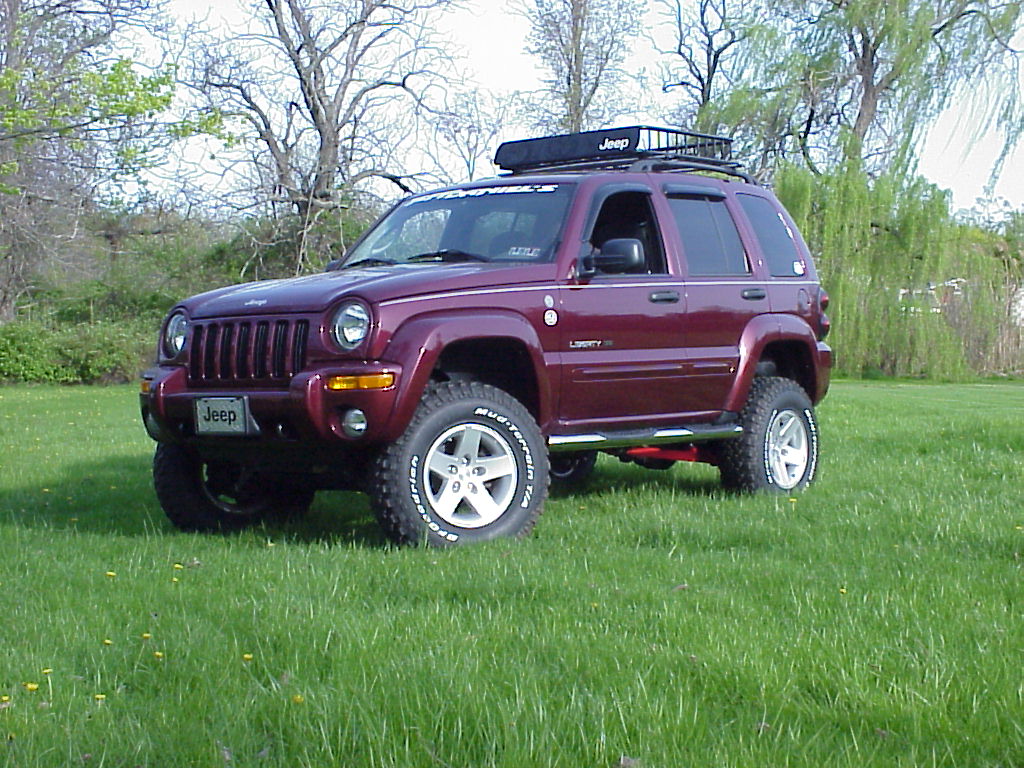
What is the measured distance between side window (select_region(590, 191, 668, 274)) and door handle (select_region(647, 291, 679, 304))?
0.20 metres

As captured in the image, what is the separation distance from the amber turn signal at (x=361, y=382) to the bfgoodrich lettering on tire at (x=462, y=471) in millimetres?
314

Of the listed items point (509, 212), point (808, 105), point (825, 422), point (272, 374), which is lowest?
point (825, 422)

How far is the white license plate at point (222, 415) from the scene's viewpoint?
6711 mm

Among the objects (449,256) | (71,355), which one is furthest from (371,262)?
(71,355)

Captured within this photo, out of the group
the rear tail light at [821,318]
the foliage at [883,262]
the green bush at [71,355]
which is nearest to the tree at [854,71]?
the foliage at [883,262]

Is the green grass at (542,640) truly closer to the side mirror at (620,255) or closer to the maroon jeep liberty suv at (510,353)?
the maroon jeep liberty suv at (510,353)


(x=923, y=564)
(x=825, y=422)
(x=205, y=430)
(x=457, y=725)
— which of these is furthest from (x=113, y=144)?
(x=457, y=725)

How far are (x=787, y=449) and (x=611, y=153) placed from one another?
7.47ft

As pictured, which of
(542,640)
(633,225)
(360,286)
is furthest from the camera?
(633,225)

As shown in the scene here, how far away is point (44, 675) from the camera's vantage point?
4184mm

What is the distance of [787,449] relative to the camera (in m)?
8.92

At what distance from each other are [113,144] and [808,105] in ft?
61.2

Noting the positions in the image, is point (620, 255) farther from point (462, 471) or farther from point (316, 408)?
point (316, 408)

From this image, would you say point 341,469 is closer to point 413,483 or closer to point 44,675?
point 413,483
